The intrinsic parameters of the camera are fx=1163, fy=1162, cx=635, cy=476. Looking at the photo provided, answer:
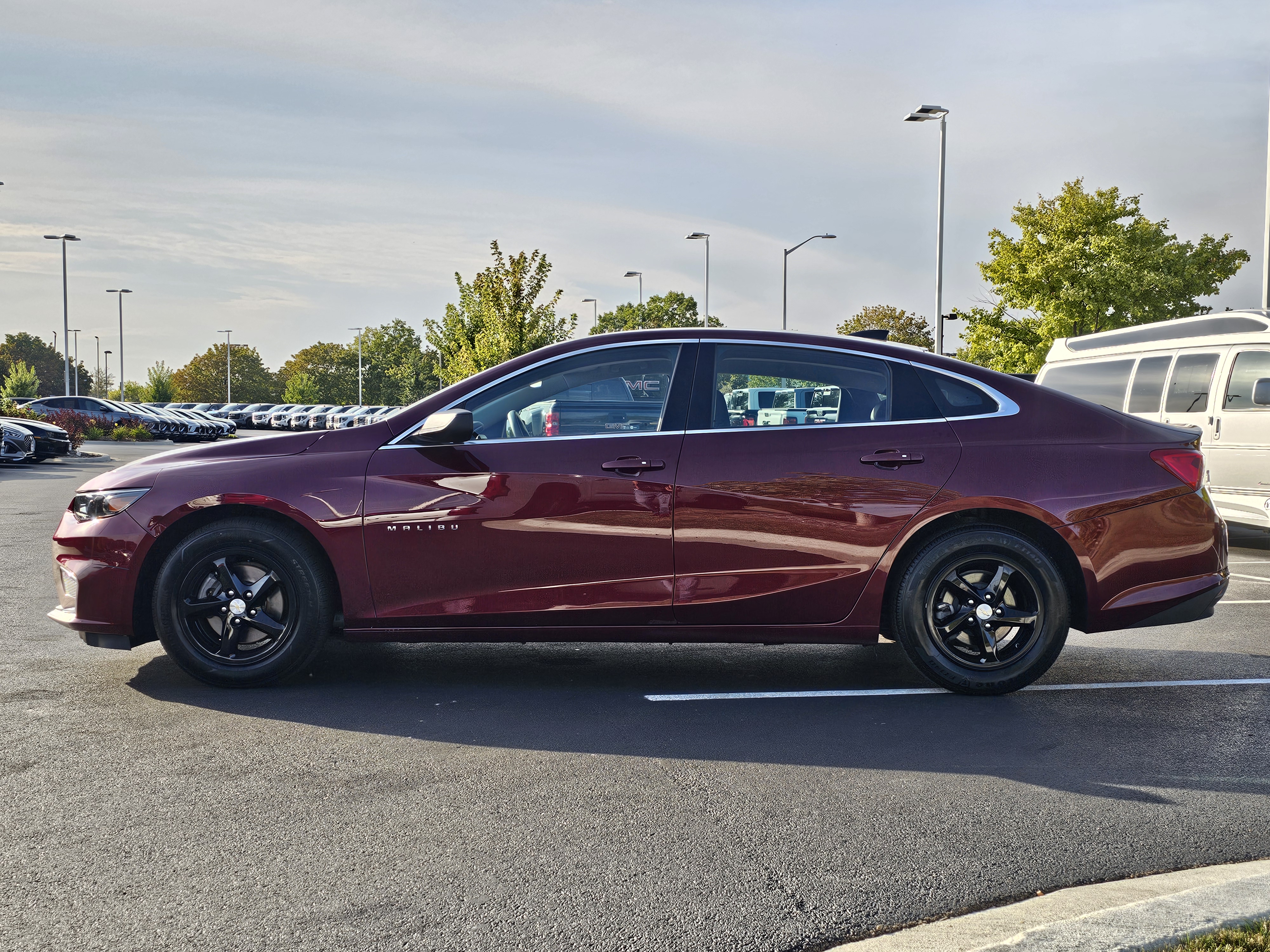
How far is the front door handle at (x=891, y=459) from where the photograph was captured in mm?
5367

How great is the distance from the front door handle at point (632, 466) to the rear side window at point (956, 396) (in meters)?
1.36

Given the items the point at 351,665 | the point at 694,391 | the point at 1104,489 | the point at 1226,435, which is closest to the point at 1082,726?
Answer: the point at 1104,489

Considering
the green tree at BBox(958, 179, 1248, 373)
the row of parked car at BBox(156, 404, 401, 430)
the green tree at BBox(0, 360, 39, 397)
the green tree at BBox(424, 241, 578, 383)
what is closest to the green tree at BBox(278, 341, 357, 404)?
the row of parked car at BBox(156, 404, 401, 430)

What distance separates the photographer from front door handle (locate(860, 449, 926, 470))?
5.37m

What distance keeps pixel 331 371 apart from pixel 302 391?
1015cm

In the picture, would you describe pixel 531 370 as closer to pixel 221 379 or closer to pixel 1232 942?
pixel 1232 942

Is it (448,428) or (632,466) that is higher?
(448,428)

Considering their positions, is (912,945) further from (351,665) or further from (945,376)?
(351,665)

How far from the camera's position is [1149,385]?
12594 millimetres

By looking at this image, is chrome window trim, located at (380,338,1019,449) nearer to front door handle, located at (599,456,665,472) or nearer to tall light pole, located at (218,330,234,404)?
front door handle, located at (599,456,665,472)

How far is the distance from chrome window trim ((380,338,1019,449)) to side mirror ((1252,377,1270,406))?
22.7 feet

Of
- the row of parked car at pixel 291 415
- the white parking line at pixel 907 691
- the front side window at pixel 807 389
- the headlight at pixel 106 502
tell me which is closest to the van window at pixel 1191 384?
the white parking line at pixel 907 691

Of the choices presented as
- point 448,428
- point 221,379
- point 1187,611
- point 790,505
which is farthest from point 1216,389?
point 221,379

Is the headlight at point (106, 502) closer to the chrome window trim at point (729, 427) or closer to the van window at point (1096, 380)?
the chrome window trim at point (729, 427)
